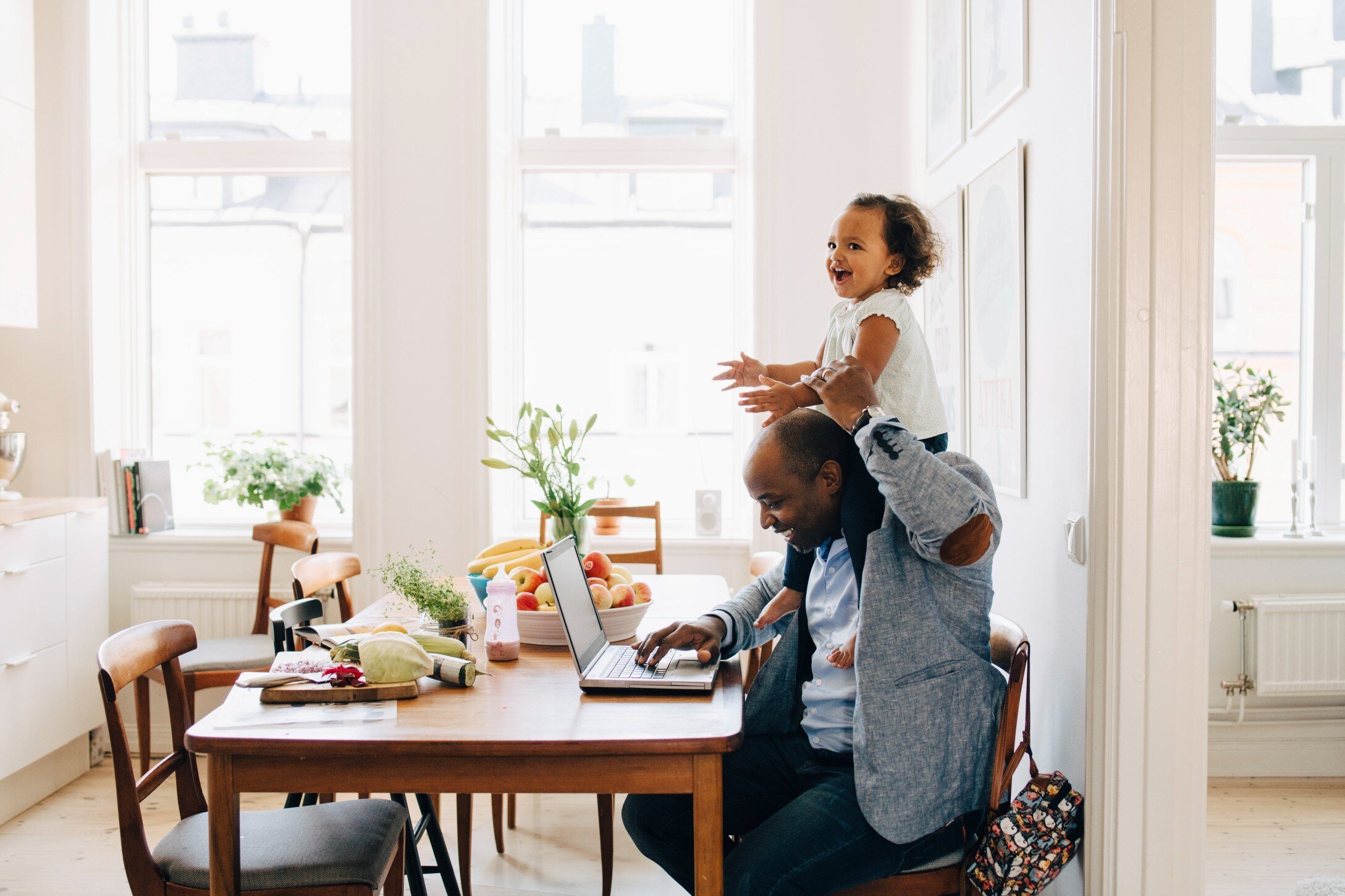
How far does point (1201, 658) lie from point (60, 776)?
357 centimetres

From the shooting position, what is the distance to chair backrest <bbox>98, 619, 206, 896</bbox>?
64.6 inches

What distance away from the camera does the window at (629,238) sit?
379 cm

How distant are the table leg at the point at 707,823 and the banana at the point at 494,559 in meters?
1.06

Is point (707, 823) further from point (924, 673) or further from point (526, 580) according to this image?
point (526, 580)

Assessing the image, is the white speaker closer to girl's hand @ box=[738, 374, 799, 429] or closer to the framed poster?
the framed poster

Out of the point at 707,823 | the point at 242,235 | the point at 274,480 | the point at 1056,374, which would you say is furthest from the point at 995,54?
the point at 242,235

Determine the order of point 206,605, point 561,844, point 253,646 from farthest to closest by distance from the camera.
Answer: point 206,605 → point 253,646 → point 561,844

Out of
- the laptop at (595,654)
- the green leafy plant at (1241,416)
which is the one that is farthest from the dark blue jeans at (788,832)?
the green leafy plant at (1241,416)

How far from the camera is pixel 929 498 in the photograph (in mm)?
1372

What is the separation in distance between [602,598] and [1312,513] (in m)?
2.82

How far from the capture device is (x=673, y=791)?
4.57ft

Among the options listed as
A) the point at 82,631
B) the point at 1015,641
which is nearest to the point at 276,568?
the point at 82,631

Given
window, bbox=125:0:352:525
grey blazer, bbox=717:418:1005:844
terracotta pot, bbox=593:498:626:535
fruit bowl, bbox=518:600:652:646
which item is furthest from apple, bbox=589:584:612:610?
window, bbox=125:0:352:525

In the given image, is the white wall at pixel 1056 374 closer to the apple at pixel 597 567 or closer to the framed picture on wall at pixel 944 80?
the framed picture on wall at pixel 944 80
